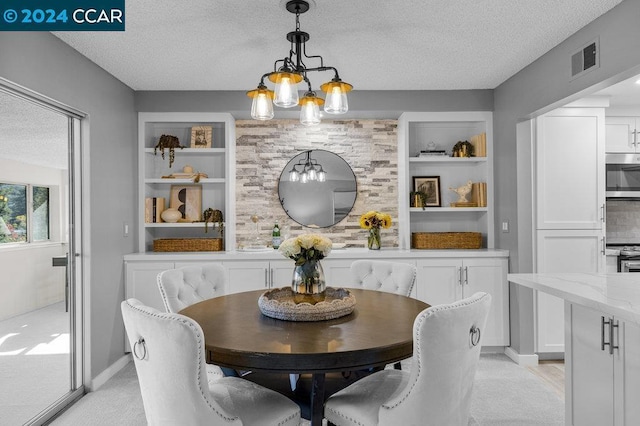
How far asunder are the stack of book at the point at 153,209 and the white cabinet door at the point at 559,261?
3509 millimetres

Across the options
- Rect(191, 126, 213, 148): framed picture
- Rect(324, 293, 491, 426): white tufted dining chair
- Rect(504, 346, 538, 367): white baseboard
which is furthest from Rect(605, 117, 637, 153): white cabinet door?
Rect(191, 126, 213, 148): framed picture

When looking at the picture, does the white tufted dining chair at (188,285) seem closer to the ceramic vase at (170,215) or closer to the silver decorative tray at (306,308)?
the silver decorative tray at (306,308)

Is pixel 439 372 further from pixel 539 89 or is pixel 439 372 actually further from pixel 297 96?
pixel 539 89

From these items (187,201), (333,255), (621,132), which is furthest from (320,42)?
(621,132)

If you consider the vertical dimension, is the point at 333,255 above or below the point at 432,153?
below

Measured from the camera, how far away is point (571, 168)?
3.60 meters

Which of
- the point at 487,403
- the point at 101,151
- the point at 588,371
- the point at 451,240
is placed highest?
the point at 101,151

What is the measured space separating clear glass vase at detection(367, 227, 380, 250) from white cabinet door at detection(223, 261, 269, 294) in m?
1.04

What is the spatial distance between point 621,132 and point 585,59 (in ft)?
6.94

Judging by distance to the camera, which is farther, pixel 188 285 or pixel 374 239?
pixel 374 239

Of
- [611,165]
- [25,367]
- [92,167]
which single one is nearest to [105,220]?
[92,167]

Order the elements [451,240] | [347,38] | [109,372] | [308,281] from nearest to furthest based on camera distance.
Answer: [308,281] < [347,38] < [109,372] < [451,240]

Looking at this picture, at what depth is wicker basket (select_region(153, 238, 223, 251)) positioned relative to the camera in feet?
12.8

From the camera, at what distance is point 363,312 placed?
6.68 feet
